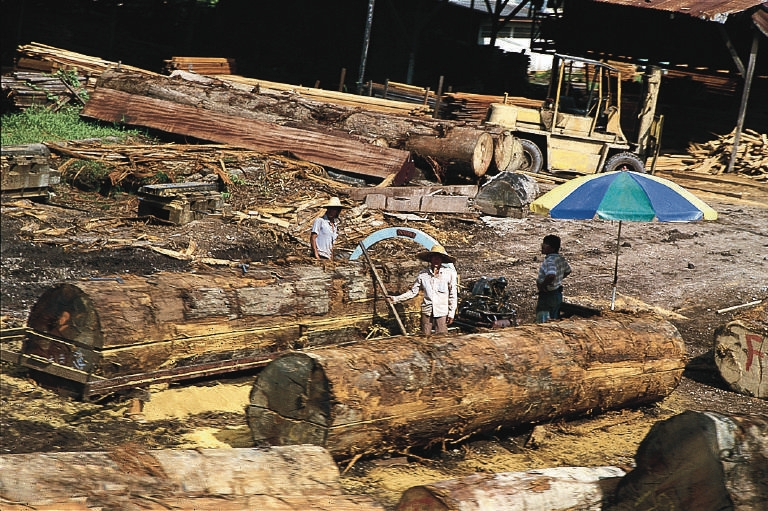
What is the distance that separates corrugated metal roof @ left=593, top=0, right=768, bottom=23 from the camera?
22.7 m

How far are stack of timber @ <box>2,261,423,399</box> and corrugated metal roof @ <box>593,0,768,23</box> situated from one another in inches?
600

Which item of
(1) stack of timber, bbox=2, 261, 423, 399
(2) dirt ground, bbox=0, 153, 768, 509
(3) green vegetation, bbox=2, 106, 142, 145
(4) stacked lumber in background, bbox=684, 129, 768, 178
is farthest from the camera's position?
(4) stacked lumber in background, bbox=684, 129, 768, 178

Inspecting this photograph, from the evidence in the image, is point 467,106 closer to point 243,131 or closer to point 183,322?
point 243,131

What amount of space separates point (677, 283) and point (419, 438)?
809 centimetres

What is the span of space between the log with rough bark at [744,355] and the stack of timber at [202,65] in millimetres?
17274

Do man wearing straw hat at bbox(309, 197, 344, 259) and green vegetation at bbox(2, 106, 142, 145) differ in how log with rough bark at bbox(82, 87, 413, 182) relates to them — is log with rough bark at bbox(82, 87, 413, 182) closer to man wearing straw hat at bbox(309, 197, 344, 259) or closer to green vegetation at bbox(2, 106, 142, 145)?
green vegetation at bbox(2, 106, 142, 145)

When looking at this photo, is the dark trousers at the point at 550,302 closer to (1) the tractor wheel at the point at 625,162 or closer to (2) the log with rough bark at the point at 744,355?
(2) the log with rough bark at the point at 744,355

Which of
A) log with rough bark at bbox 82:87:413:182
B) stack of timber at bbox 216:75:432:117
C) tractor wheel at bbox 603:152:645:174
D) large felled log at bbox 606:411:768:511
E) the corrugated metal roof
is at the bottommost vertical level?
large felled log at bbox 606:411:768:511

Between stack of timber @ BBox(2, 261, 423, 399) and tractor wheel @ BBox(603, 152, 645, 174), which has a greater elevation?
tractor wheel @ BBox(603, 152, 645, 174)

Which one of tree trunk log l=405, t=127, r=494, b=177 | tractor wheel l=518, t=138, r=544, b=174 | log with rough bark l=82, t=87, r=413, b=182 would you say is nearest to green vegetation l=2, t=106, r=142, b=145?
log with rough bark l=82, t=87, r=413, b=182

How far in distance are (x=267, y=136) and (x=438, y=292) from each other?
386 inches

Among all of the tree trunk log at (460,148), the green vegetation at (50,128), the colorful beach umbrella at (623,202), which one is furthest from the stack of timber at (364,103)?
the colorful beach umbrella at (623,202)

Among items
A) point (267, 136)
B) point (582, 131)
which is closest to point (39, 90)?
point (267, 136)

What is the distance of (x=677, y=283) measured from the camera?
1516 centimetres
